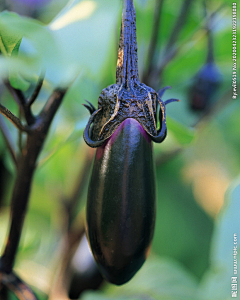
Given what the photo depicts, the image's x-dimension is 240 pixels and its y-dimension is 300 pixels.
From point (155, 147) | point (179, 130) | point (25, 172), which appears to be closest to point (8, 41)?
point (25, 172)

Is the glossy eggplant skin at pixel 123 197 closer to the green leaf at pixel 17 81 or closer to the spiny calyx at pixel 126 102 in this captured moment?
the spiny calyx at pixel 126 102

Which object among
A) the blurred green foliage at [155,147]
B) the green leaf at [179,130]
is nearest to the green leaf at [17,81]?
the blurred green foliage at [155,147]

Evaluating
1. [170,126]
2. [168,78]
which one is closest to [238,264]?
[170,126]

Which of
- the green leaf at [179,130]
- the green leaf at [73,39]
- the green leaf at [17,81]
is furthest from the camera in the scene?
the green leaf at [179,130]

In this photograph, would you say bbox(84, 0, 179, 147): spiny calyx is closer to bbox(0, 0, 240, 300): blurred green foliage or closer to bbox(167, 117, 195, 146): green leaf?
bbox(0, 0, 240, 300): blurred green foliage

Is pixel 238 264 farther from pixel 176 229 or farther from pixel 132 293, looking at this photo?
pixel 176 229
